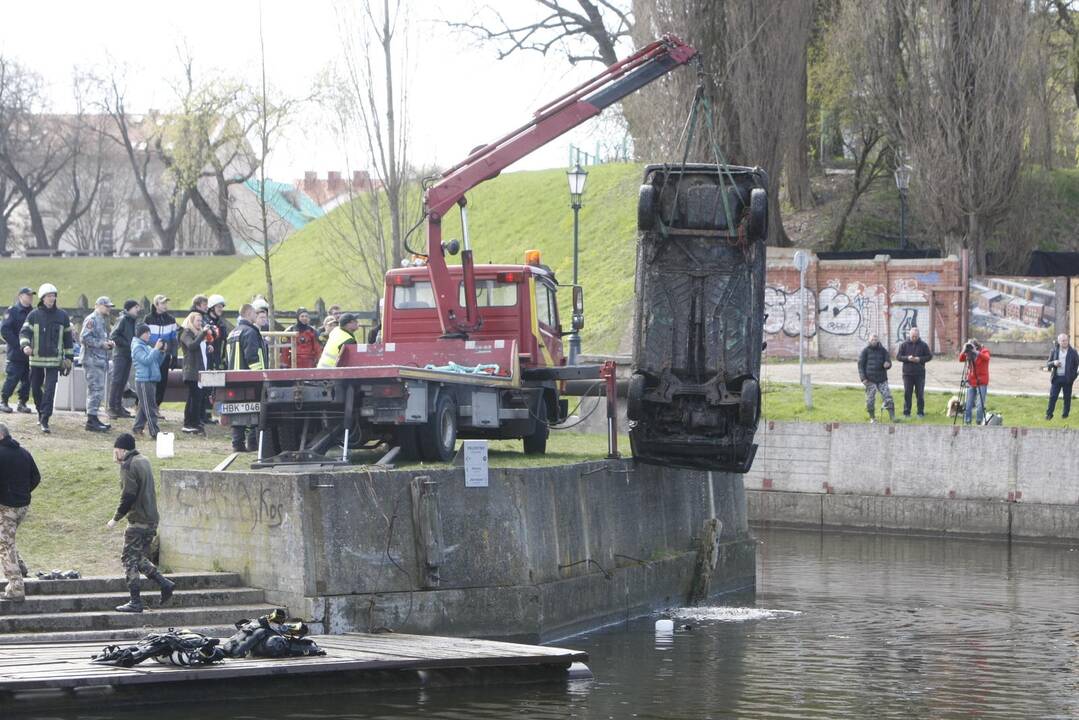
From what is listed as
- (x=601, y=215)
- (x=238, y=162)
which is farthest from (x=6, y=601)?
(x=238, y=162)

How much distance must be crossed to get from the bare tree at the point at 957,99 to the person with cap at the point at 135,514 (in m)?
32.4

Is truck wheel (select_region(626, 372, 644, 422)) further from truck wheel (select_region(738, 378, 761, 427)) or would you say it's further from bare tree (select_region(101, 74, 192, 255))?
bare tree (select_region(101, 74, 192, 255))

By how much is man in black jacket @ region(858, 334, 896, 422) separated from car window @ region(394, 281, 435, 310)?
12.3 metres

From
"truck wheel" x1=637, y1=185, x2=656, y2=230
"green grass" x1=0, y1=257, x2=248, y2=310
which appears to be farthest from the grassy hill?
"truck wheel" x1=637, y1=185, x2=656, y2=230

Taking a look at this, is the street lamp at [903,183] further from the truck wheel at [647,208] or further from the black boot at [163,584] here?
the black boot at [163,584]

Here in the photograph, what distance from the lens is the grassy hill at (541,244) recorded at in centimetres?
4972

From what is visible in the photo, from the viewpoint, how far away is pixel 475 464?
17297mm

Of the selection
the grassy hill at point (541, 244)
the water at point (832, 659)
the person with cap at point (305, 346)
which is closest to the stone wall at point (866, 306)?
the grassy hill at point (541, 244)

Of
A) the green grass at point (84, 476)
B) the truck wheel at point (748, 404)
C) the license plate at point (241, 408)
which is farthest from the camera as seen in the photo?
the truck wheel at point (748, 404)

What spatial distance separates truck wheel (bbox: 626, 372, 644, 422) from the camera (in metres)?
19.7

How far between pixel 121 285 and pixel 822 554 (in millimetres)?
57881

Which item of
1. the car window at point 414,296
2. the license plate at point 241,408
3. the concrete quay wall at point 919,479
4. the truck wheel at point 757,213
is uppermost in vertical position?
the truck wheel at point 757,213

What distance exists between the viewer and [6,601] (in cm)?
1552

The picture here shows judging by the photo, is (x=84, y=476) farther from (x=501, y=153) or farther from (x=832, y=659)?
(x=832, y=659)
